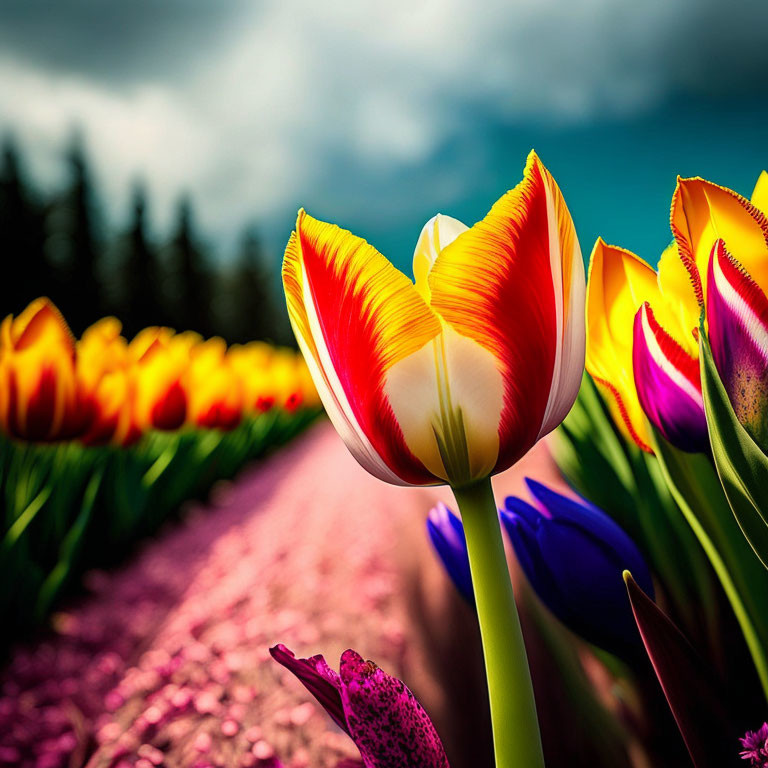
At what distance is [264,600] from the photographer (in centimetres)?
86

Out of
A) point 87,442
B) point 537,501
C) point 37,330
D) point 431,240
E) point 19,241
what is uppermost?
point 19,241

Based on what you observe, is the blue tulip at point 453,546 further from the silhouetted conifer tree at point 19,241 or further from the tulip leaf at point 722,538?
the silhouetted conifer tree at point 19,241

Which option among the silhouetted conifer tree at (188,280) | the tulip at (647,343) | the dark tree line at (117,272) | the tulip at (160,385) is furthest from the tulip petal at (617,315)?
the silhouetted conifer tree at (188,280)

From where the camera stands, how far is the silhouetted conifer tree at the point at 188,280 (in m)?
15.9

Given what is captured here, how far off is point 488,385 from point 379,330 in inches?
1.7

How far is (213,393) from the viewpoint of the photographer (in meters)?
1.92

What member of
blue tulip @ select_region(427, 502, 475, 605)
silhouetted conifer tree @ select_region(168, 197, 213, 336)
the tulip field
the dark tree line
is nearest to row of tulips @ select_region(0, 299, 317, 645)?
the tulip field

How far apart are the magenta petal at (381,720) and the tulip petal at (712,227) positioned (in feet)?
0.59

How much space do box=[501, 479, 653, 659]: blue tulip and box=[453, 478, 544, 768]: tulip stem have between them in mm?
68

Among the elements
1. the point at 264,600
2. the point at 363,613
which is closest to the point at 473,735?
the point at 363,613

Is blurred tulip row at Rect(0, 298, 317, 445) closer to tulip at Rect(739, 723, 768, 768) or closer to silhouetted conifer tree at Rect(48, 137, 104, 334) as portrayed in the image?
tulip at Rect(739, 723, 768, 768)

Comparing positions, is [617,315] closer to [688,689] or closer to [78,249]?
[688,689]

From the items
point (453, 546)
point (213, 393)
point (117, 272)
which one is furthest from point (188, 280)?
point (453, 546)

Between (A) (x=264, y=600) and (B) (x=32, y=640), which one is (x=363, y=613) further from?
(B) (x=32, y=640)
